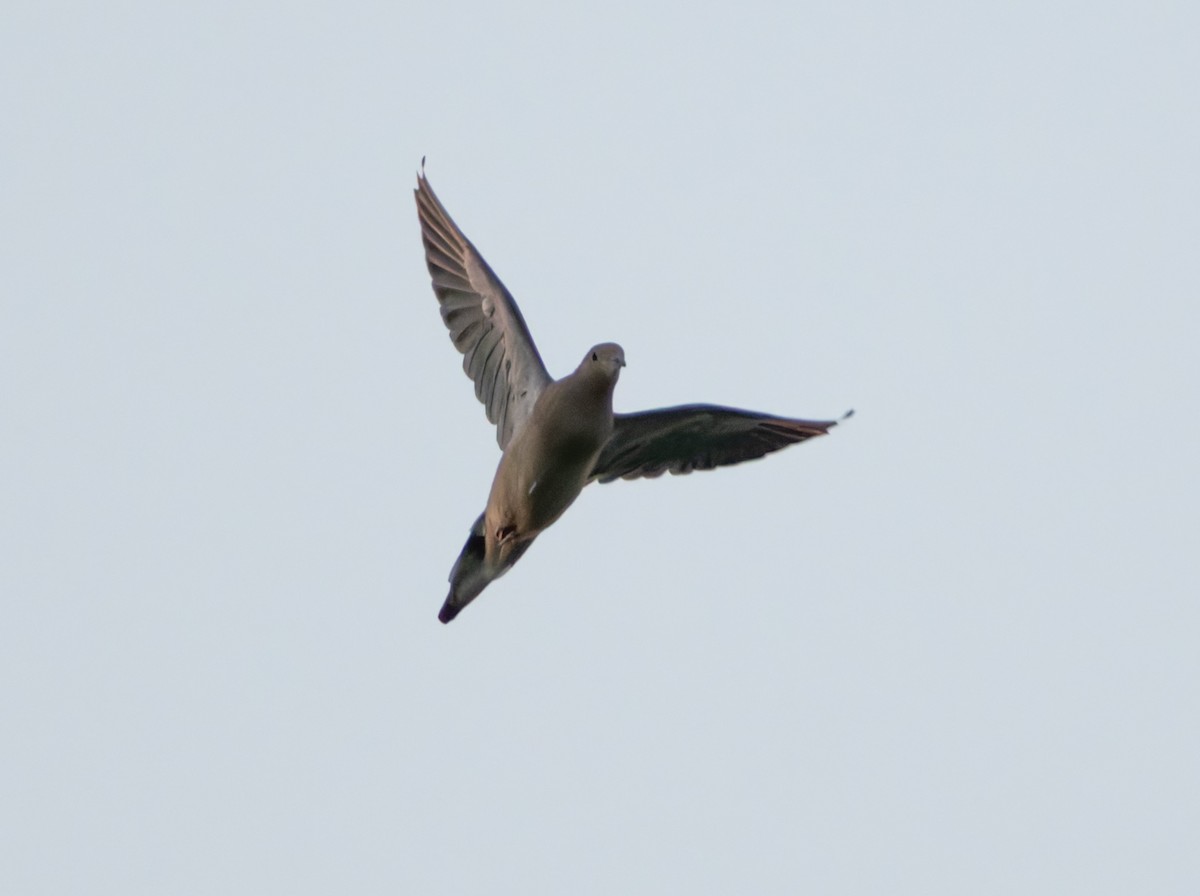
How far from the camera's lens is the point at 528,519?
29.4ft

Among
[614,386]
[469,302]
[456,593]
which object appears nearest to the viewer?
[614,386]

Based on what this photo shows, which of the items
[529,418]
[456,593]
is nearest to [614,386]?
[529,418]

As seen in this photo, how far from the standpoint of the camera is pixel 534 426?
8.95 metres

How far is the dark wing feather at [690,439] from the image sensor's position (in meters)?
9.45

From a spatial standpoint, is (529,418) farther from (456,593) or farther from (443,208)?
(443,208)

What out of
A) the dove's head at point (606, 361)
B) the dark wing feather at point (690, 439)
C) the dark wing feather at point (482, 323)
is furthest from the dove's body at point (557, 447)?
the dark wing feather at point (482, 323)

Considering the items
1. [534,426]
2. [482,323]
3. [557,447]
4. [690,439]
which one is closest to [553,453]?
[557,447]

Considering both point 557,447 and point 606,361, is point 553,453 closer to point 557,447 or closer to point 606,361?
point 557,447

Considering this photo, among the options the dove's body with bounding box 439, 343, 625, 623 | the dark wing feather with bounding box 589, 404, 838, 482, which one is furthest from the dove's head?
the dark wing feather with bounding box 589, 404, 838, 482

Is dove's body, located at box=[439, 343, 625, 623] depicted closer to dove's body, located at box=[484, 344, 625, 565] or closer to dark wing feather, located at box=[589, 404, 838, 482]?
dove's body, located at box=[484, 344, 625, 565]

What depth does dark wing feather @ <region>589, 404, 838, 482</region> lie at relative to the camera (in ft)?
31.0

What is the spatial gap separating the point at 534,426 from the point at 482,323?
53.4 inches

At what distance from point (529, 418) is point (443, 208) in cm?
182

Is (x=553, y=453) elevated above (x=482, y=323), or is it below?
below
